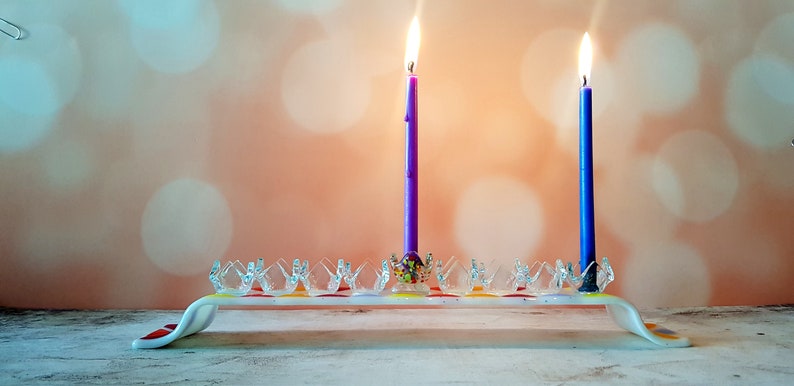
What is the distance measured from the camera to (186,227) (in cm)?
115

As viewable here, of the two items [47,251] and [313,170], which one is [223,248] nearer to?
[313,170]

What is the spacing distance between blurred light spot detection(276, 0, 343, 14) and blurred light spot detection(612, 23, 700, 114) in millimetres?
616

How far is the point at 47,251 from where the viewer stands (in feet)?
3.74

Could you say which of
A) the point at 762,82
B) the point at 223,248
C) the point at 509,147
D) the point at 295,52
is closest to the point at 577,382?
the point at 509,147

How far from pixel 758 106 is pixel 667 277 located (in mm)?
456

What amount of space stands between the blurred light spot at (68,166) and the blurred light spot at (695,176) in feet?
4.09

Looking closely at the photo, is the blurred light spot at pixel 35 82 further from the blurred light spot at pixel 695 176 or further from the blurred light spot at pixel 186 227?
the blurred light spot at pixel 695 176

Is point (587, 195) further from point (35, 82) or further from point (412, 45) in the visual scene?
point (35, 82)

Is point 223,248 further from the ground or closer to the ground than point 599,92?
closer to the ground

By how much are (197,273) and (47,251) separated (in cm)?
32

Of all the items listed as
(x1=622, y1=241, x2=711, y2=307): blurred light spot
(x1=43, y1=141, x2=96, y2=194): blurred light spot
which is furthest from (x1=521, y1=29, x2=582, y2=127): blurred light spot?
(x1=43, y1=141, x2=96, y2=194): blurred light spot

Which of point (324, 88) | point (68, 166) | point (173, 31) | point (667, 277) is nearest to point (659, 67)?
point (667, 277)

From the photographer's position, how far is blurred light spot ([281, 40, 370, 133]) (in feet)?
3.87

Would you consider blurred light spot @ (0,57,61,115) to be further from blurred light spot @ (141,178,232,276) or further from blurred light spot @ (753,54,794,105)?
blurred light spot @ (753,54,794,105)
